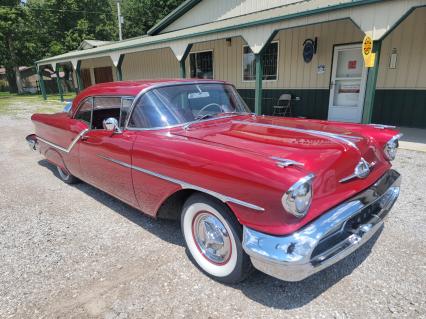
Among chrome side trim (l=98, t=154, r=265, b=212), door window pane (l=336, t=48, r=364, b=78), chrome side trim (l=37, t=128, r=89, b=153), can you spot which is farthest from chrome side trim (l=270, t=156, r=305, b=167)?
door window pane (l=336, t=48, r=364, b=78)

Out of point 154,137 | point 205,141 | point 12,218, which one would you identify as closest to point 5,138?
point 12,218

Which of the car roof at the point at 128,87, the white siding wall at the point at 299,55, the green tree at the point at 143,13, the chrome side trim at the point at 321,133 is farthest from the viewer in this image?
the green tree at the point at 143,13

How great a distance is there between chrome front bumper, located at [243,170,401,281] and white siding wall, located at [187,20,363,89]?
25.3 feet

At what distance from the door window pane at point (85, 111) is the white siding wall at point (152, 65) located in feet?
36.3

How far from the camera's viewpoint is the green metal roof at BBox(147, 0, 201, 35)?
1328 centimetres

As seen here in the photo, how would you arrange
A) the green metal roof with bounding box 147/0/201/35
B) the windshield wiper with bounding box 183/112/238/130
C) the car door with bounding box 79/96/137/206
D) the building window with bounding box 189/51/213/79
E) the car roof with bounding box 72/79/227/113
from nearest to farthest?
the windshield wiper with bounding box 183/112/238/130
the car door with bounding box 79/96/137/206
the car roof with bounding box 72/79/227/113
the building window with bounding box 189/51/213/79
the green metal roof with bounding box 147/0/201/35

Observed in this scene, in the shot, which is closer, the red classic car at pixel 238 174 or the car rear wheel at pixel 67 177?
the red classic car at pixel 238 174

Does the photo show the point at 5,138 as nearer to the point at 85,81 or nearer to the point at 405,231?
the point at 405,231

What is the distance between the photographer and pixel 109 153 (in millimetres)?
3346

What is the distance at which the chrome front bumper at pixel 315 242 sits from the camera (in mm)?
1914

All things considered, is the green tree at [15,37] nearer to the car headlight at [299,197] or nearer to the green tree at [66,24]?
the green tree at [66,24]

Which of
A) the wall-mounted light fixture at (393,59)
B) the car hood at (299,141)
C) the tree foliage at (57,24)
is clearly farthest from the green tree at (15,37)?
the car hood at (299,141)

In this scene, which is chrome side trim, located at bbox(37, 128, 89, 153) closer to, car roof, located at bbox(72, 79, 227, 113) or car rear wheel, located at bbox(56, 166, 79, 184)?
car rear wheel, located at bbox(56, 166, 79, 184)

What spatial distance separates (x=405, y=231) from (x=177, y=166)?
251cm
